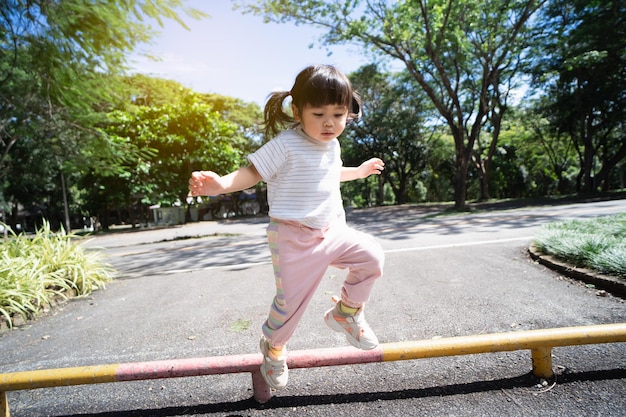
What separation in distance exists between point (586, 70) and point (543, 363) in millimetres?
22187

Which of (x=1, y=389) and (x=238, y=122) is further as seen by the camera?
(x=238, y=122)

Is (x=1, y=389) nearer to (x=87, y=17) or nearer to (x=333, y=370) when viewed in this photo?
(x=333, y=370)

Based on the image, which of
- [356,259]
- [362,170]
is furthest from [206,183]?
[362,170]

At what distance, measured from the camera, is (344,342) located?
9.82 feet

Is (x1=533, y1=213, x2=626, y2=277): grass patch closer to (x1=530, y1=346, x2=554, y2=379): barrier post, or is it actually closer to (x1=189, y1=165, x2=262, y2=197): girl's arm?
(x1=530, y1=346, x2=554, y2=379): barrier post

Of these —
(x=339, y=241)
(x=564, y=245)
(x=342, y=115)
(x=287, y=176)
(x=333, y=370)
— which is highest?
(x=342, y=115)

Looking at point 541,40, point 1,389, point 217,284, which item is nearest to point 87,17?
point 217,284

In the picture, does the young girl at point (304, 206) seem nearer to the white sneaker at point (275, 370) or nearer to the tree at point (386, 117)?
the white sneaker at point (275, 370)

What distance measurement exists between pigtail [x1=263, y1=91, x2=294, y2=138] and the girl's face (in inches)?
9.6

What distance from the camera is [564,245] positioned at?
4.66 meters

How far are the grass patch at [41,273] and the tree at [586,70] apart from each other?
18425mm

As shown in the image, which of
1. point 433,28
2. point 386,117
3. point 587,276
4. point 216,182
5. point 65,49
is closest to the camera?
point 216,182

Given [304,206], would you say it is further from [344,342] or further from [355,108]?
[344,342]

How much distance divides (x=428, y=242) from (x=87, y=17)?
8.19 metres
